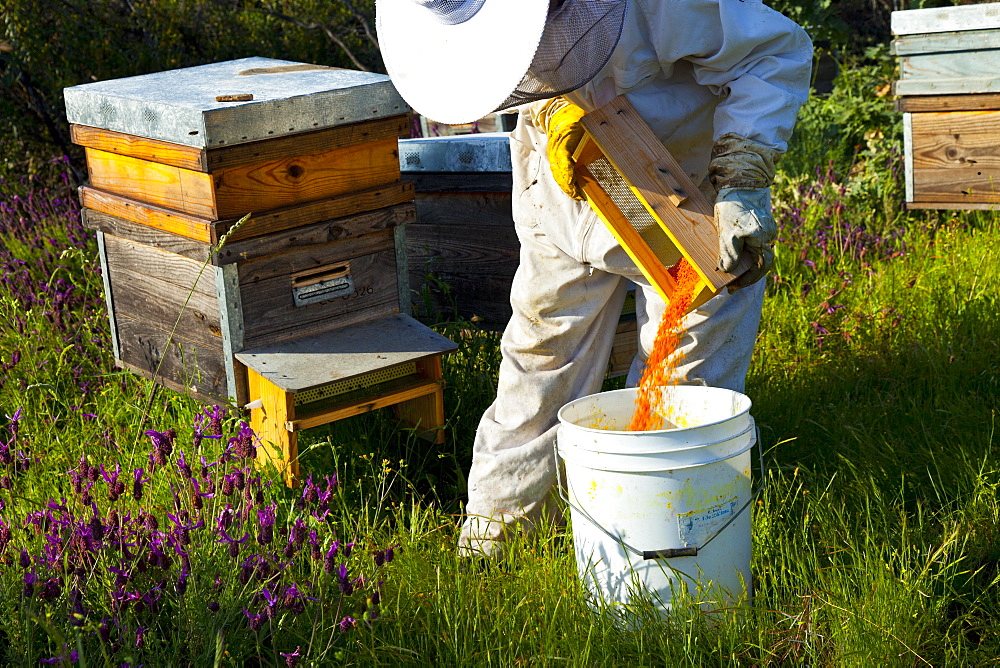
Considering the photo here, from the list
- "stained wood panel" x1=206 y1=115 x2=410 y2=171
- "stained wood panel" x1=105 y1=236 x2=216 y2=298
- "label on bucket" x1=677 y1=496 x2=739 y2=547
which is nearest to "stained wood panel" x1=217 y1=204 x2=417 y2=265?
"stained wood panel" x1=105 y1=236 x2=216 y2=298

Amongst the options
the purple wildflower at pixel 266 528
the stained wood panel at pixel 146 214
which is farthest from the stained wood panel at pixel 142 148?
the purple wildflower at pixel 266 528

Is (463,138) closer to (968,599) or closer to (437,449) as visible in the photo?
(437,449)

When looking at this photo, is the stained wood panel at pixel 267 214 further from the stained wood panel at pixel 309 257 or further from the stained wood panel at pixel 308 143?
the stained wood panel at pixel 308 143

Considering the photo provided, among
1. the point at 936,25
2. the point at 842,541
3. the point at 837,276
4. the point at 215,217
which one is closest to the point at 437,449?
the point at 215,217

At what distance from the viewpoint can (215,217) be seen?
2984mm

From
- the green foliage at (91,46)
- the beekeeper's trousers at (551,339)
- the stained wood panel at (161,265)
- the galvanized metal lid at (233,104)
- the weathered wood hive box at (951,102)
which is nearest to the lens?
the beekeeper's trousers at (551,339)

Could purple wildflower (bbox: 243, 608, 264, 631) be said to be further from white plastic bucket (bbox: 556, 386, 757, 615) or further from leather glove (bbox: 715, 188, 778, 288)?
leather glove (bbox: 715, 188, 778, 288)

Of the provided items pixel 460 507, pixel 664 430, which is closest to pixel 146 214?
pixel 460 507

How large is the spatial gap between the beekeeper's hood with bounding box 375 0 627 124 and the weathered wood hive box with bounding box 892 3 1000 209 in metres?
3.18

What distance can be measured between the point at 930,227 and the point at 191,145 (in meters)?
4.08

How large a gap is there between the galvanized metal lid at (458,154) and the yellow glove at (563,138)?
1.03 m

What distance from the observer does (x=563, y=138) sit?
2.50 metres

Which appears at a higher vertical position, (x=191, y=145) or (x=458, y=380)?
(x=191, y=145)

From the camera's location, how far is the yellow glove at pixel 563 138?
249cm
